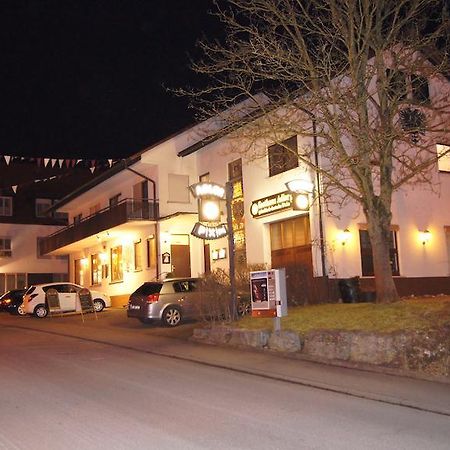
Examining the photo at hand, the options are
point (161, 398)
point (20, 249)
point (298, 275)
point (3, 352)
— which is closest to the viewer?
point (161, 398)

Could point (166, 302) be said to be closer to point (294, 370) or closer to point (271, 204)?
point (271, 204)

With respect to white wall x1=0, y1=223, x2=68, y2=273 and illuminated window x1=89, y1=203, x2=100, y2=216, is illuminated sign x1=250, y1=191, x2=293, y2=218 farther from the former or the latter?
white wall x1=0, y1=223, x2=68, y2=273

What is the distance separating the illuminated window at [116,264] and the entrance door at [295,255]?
11.7 meters

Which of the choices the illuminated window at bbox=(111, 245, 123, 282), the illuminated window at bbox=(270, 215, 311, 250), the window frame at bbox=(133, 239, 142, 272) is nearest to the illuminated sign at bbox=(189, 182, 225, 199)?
the illuminated window at bbox=(270, 215, 311, 250)

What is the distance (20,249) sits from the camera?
1779 inches

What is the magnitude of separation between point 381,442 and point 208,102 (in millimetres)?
10019

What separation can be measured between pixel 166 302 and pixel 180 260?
9.39 metres

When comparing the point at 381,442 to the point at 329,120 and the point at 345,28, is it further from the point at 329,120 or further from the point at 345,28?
the point at 345,28

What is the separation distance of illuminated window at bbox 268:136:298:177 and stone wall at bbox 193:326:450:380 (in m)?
9.03

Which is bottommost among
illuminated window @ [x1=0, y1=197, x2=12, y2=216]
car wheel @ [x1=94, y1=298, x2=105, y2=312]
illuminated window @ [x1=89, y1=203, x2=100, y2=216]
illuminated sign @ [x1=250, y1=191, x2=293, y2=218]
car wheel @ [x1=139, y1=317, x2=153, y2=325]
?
car wheel @ [x1=139, y1=317, x2=153, y2=325]

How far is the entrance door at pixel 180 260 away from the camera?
27530mm

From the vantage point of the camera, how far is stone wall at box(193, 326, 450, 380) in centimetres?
1027

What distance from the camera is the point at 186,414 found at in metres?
7.26

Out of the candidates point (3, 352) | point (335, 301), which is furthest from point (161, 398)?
point (335, 301)
